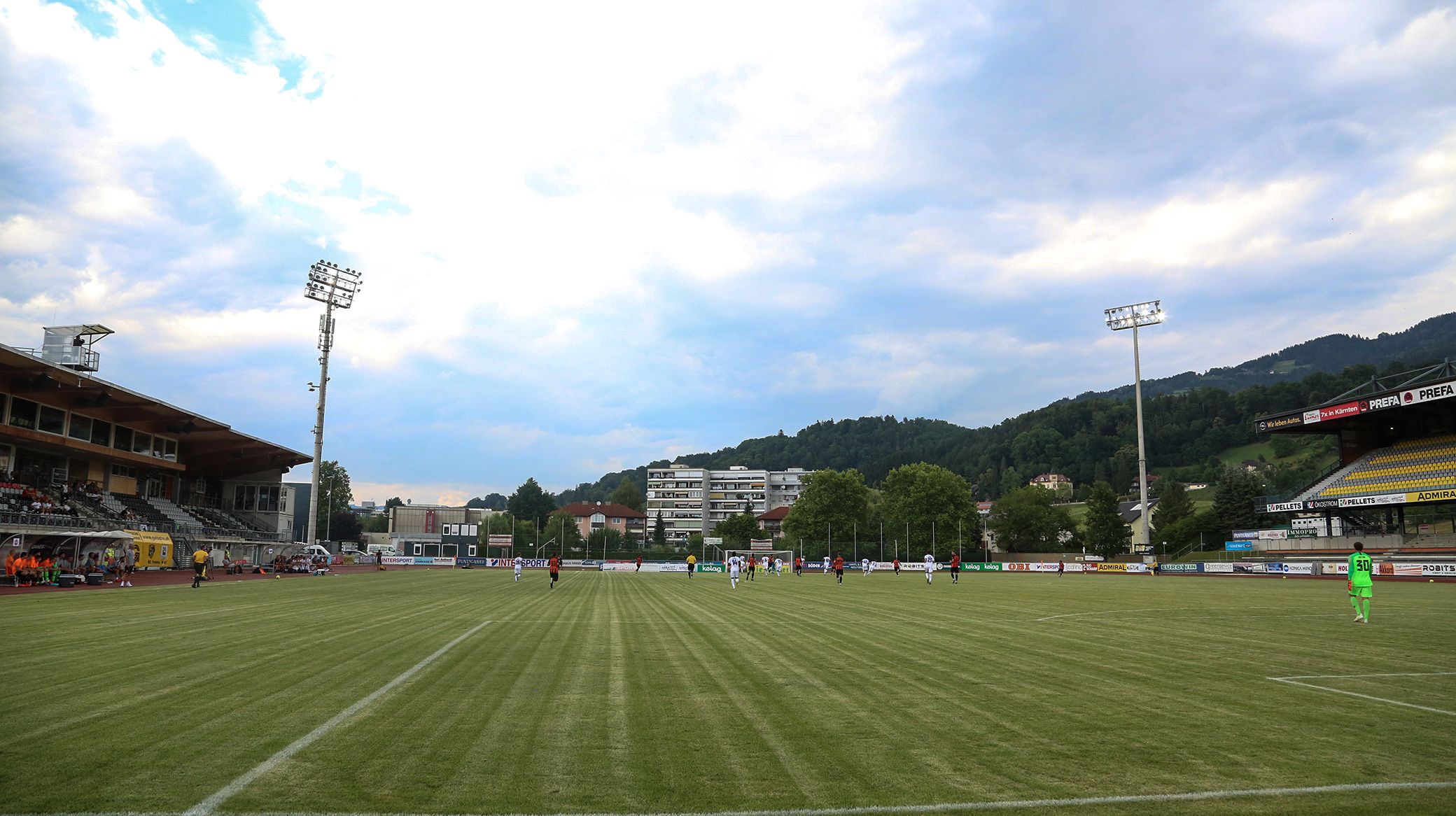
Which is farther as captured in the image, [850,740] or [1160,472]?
[1160,472]

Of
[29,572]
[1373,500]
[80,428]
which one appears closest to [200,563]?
[29,572]

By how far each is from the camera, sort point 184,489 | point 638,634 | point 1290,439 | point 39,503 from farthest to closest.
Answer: point 1290,439 < point 184,489 < point 39,503 < point 638,634

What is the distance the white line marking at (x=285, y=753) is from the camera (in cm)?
514

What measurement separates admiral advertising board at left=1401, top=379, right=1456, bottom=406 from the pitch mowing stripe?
58.0 meters

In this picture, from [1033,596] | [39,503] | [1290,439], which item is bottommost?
[1033,596]

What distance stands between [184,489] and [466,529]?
122 ft

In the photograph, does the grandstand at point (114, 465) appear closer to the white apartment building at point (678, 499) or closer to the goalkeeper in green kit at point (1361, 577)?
the goalkeeper in green kit at point (1361, 577)

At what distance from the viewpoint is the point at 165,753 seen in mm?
6352

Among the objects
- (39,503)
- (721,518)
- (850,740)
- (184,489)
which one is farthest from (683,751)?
(721,518)

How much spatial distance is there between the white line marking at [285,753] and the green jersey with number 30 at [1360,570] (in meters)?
18.4

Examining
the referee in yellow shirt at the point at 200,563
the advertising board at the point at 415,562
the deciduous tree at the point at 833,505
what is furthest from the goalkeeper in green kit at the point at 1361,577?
the deciduous tree at the point at 833,505

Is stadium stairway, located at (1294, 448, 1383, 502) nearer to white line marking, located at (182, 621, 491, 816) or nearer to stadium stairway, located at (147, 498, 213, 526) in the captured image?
white line marking, located at (182, 621, 491, 816)

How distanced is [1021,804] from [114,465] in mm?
61704

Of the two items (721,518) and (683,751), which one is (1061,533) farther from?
(683,751)
